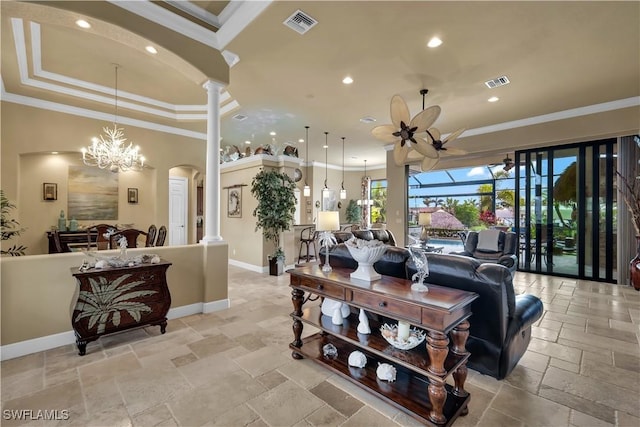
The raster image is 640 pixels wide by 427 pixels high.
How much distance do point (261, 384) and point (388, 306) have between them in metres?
1.22

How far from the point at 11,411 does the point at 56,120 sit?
4.92 metres

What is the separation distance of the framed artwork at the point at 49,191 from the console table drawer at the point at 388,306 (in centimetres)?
633

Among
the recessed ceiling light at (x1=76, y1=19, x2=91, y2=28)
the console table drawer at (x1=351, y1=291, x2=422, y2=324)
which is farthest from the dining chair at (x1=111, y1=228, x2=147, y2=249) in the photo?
the console table drawer at (x1=351, y1=291, x2=422, y2=324)

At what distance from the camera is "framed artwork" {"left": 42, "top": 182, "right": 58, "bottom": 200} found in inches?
209

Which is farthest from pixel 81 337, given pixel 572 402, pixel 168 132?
pixel 168 132

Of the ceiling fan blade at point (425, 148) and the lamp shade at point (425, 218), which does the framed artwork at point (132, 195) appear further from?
the lamp shade at point (425, 218)

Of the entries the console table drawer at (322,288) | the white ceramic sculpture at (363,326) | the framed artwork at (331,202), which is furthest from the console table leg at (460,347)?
the framed artwork at (331,202)

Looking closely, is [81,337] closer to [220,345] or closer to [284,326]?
[220,345]

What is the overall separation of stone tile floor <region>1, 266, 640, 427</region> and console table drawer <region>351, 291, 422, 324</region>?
699 mm

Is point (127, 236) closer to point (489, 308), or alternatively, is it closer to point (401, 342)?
point (401, 342)

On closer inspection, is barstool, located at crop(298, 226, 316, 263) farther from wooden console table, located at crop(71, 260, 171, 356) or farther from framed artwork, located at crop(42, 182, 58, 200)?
framed artwork, located at crop(42, 182, 58, 200)

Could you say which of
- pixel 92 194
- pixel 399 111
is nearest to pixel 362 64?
pixel 399 111

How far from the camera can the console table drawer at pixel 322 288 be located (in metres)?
2.21

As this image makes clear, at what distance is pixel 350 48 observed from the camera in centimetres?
338
